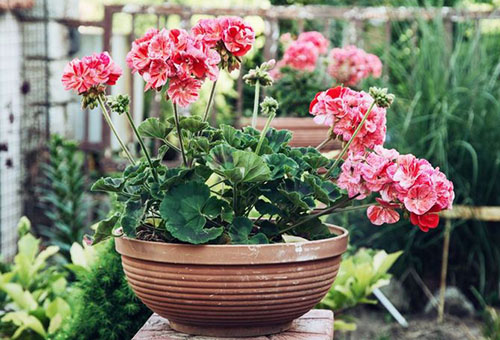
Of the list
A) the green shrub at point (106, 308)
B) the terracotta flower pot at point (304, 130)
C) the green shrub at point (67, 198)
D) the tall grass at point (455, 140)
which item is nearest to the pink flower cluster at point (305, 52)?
the terracotta flower pot at point (304, 130)

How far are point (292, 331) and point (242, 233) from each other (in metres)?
0.23

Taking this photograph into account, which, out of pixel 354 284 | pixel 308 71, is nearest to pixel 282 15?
pixel 308 71

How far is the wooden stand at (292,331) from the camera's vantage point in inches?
59.2

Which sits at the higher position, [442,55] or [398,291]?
[442,55]

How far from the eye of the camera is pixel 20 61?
4.87 meters

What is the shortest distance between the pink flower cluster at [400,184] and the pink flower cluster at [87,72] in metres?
0.46

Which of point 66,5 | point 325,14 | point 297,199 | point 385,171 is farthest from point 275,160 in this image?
point 66,5

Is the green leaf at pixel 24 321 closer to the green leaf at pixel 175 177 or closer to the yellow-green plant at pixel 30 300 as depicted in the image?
the yellow-green plant at pixel 30 300

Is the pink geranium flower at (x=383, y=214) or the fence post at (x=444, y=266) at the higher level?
the pink geranium flower at (x=383, y=214)

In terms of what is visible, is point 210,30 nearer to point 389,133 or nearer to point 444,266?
point 444,266

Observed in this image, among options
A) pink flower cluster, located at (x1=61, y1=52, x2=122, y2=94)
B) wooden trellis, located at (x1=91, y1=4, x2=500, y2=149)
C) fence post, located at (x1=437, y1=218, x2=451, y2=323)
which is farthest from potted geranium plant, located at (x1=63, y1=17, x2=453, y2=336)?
wooden trellis, located at (x1=91, y1=4, x2=500, y2=149)

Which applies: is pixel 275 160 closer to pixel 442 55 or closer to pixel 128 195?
pixel 128 195

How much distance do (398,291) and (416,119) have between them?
843mm

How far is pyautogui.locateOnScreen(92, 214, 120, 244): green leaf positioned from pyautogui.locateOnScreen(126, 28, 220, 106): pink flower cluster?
23 cm
